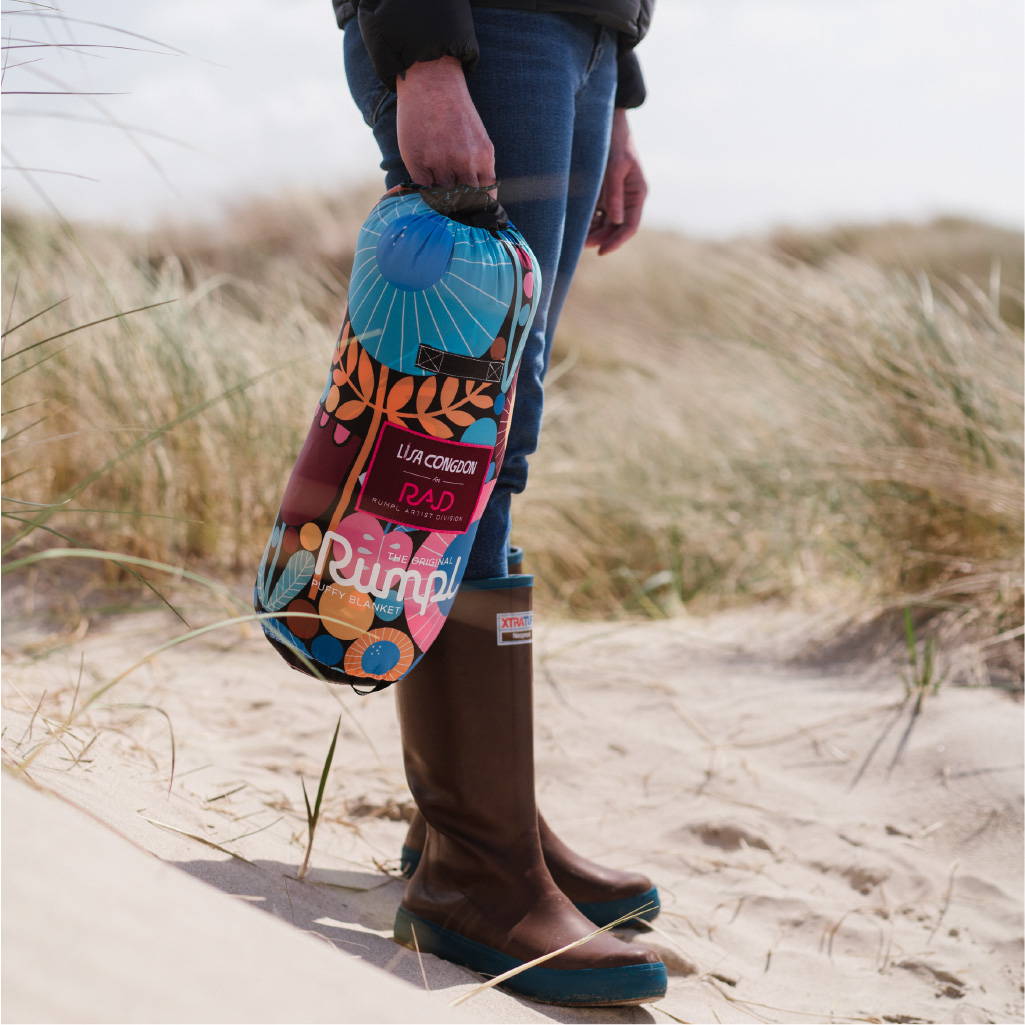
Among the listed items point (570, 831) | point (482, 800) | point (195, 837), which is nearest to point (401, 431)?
point (482, 800)

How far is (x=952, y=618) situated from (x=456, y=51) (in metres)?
1.92

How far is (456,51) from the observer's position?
1.14m

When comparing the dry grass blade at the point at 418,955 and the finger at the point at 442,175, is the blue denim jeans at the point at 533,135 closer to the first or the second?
the finger at the point at 442,175

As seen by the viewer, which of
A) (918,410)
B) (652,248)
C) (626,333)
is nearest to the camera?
(918,410)

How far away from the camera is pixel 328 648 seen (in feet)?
3.85

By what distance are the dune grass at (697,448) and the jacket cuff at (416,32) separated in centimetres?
107

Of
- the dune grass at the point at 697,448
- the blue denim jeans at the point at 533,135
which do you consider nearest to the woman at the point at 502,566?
the blue denim jeans at the point at 533,135

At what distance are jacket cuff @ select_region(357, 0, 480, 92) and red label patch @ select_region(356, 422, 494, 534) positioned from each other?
0.43 m

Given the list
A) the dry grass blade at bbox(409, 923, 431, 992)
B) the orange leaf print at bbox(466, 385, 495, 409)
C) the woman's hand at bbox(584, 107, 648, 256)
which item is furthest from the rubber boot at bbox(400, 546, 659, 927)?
the woman's hand at bbox(584, 107, 648, 256)

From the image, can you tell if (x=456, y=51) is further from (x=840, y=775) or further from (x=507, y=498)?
(x=840, y=775)

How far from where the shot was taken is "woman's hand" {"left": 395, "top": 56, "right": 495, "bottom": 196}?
1.14m

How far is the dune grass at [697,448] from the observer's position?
8.32 ft

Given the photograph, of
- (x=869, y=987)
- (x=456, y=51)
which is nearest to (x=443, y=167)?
(x=456, y=51)

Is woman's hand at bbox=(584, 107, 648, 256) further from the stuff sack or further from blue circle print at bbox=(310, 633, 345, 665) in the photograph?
blue circle print at bbox=(310, 633, 345, 665)
